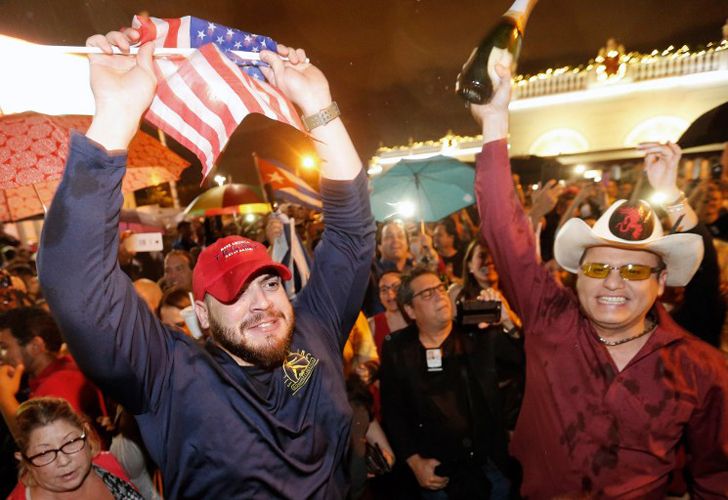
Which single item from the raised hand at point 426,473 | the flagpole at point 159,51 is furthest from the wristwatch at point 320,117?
the raised hand at point 426,473

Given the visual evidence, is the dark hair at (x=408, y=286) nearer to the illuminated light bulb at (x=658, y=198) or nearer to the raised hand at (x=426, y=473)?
the raised hand at (x=426, y=473)

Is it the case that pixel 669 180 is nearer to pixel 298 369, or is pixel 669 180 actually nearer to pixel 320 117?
pixel 320 117

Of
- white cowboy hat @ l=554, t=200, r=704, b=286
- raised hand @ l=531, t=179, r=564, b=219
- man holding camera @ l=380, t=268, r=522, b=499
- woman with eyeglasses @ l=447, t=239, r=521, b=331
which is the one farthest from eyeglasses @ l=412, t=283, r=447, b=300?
white cowboy hat @ l=554, t=200, r=704, b=286

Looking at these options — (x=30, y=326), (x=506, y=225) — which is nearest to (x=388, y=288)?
(x=506, y=225)

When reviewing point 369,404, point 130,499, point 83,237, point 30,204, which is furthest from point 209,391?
point 30,204

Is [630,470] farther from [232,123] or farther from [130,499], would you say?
[130,499]

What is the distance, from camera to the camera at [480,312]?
3.30 metres

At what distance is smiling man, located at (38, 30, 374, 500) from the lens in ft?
4.37

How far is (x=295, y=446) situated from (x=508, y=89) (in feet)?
6.52

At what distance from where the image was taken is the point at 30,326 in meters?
3.60

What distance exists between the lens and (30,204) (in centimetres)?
344

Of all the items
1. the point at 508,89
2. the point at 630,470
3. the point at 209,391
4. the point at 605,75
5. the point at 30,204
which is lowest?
the point at 630,470

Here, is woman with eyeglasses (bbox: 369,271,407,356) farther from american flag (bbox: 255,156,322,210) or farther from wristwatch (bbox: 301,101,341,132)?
wristwatch (bbox: 301,101,341,132)

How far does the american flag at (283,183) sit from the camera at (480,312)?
3.33 metres
